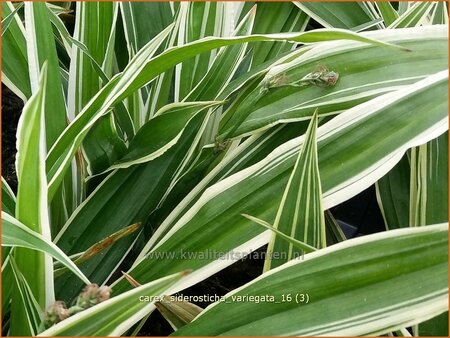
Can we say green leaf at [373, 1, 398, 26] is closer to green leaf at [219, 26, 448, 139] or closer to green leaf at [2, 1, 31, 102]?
green leaf at [219, 26, 448, 139]

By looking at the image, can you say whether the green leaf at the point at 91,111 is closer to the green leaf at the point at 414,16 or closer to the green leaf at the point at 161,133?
the green leaf at the point at 161,133

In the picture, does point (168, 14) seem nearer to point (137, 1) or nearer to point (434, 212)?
point (137, 1)

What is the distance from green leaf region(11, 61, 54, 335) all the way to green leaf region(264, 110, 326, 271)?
19cm

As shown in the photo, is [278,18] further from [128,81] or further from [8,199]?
[8,199]

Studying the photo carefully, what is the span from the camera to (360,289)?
412mm

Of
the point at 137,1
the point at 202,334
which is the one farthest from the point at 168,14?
the point at 202,334

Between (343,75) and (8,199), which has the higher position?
(343,75)

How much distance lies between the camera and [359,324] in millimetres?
404

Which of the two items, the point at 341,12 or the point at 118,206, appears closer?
the point at 118,206

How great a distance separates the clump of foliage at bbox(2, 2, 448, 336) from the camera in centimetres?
41

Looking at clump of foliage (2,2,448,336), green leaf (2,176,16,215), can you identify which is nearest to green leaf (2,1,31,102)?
clump of foliage (2,2,448,336)

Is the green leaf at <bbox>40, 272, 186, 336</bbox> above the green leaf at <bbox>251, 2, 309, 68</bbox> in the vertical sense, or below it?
below

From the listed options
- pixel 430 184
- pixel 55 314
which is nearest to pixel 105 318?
pixel 55 314

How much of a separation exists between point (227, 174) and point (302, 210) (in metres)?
0.13
